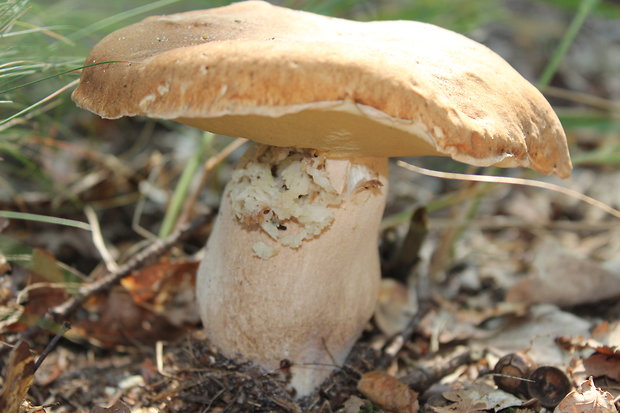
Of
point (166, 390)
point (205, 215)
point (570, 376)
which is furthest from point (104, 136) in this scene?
point (570, 376)

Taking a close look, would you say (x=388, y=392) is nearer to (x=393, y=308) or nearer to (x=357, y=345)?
(x=357, y=345)

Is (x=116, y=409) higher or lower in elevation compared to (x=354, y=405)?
higher

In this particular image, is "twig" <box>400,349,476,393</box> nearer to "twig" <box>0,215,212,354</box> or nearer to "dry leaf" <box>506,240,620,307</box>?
"dry leaf" <box>506,240,620,307</box>

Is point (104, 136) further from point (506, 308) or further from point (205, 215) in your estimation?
point (506, 308)

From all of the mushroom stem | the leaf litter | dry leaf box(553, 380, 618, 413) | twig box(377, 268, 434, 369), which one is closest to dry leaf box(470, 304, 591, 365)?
the leaf litter

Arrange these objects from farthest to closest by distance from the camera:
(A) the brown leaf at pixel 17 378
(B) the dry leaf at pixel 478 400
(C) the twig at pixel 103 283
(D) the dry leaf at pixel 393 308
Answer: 1. (D) the dry leaf at pixel 393 308
2. (C) the twig at pixel 103 283
3. (B) the dry leaf at pixel 478 400
4. (A) the brown leaf at pixel 17 378

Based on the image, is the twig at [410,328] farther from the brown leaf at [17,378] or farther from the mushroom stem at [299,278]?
the brown leaf at [17,378]

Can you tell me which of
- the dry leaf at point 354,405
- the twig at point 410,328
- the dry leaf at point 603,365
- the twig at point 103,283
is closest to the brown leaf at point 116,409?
the twig at point 103,283

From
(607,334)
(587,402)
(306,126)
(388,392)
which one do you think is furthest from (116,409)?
(607,334)
